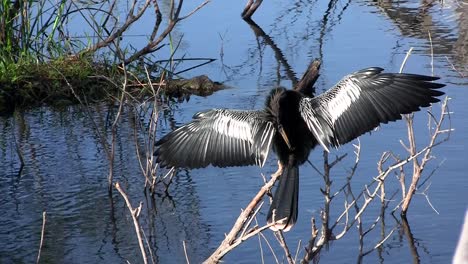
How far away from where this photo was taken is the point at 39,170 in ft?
24.0

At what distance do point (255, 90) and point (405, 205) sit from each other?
3.01 meters

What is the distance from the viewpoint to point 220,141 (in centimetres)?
462

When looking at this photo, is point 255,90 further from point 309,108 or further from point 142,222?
point 309,108

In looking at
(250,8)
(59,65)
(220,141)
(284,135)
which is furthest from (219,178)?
(250,8)

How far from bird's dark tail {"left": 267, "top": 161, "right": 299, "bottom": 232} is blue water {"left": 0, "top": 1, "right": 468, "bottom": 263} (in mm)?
1433

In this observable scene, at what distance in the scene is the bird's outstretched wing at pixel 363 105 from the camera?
439 centimetres

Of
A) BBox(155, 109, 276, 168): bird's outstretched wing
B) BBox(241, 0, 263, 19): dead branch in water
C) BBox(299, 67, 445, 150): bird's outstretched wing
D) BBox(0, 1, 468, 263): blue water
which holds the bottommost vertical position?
BBox(0, 1, 468, 263): blue water

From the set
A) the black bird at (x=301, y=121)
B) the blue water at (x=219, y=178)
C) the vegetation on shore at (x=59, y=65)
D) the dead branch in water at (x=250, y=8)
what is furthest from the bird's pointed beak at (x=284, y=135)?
the dead branch in water at (x=250, y=8)

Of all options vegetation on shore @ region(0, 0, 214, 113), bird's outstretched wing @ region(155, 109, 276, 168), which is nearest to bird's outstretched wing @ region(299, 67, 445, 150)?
bird's outstretched wing @ region(155, 109, 276, 168)

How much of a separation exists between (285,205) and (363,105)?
0.62 m

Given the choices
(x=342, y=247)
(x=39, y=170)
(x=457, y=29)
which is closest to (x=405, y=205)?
(x=342, y=247)

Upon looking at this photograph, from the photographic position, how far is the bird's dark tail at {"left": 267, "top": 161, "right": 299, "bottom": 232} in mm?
4176

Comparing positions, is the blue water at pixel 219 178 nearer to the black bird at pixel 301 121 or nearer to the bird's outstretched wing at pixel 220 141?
the bird's outstretched wing at pixel 220 141

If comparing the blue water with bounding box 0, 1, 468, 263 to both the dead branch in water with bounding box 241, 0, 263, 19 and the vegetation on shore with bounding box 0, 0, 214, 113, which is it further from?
the dead branch in water with bounding box 241, 0, 263, 19
